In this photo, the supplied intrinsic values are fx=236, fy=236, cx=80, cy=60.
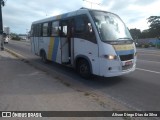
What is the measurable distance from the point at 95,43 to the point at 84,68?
1408 millimetres

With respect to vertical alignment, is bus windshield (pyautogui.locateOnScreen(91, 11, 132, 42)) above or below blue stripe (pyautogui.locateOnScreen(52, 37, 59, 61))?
above

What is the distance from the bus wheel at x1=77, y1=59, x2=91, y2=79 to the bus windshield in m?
1.46

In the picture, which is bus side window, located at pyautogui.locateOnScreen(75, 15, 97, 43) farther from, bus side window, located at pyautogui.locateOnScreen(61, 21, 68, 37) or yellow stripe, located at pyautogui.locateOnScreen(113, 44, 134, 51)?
bus side window, located at pyautogui.locateOnScreen(61, 21, 68, 37)

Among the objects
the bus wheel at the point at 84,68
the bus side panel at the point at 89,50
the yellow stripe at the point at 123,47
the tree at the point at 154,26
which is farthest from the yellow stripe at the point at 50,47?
the tree at the point at 154,26

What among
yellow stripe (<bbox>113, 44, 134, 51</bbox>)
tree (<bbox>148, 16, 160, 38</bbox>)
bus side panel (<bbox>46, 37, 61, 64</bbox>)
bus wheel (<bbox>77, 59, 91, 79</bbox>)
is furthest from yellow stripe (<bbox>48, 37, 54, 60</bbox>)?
tree (<bbox>148, 16, 160, 38</bbox>)

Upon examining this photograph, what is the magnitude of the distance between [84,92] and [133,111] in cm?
206

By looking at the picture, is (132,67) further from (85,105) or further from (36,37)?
(36,37)

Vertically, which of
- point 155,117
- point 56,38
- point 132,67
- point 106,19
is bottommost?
point 155,117

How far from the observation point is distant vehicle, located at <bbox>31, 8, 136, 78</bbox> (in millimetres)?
8602

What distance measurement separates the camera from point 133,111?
6031 millimetres

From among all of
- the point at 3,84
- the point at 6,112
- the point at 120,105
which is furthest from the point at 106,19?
the point at 6,112

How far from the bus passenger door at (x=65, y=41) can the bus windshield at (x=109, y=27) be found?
1988 mm

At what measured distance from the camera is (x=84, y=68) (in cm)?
979

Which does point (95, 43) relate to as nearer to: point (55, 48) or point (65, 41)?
point (65, 41)
